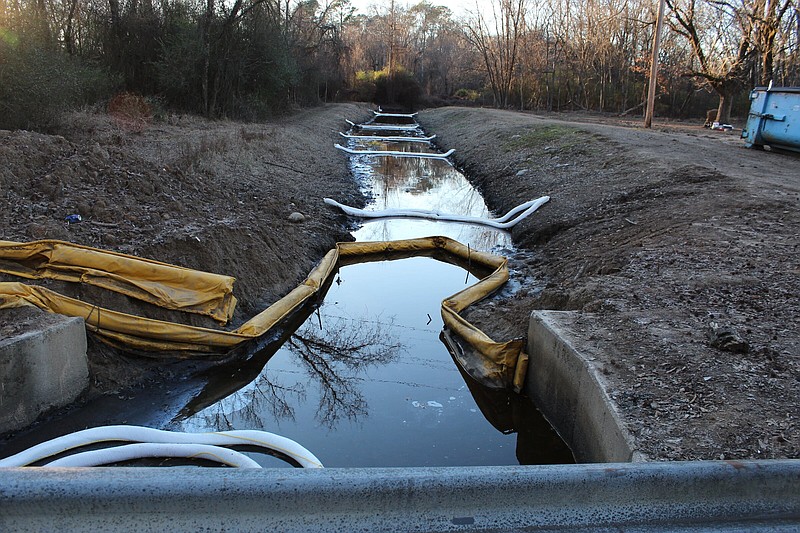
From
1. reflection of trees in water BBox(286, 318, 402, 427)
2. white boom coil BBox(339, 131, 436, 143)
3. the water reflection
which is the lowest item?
reflection of trees in water BBox(286, 318, 402, 427)

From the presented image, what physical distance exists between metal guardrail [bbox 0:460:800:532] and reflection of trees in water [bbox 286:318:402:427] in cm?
257

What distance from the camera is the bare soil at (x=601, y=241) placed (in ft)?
13.4

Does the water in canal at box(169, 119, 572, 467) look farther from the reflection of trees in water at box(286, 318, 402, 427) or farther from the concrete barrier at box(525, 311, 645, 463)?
the concrete barrier at box(525, 311, 645, 463)

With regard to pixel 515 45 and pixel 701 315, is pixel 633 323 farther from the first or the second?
pixel 515 45

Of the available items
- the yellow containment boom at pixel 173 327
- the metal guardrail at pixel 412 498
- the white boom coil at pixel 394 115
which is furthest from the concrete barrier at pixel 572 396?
the white boom coil at pixel 394 115

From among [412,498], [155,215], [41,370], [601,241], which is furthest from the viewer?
[601,241]

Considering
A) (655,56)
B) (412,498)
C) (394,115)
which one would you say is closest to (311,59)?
(394,115)

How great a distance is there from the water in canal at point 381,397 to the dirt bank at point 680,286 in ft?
2.79

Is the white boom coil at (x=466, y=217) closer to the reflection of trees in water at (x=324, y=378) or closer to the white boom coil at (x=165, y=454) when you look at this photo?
the reflection of trees in water at (x=324, y=378)

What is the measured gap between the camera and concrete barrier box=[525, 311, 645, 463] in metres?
3.94

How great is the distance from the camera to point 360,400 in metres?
5.63

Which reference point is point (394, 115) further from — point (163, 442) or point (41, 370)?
point (163, 442)

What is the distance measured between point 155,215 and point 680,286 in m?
6.07

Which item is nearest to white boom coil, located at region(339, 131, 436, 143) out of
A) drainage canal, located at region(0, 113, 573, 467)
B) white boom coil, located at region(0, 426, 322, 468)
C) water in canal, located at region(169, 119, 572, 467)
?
water in canal, located at region(169, 119, 572, 467)
